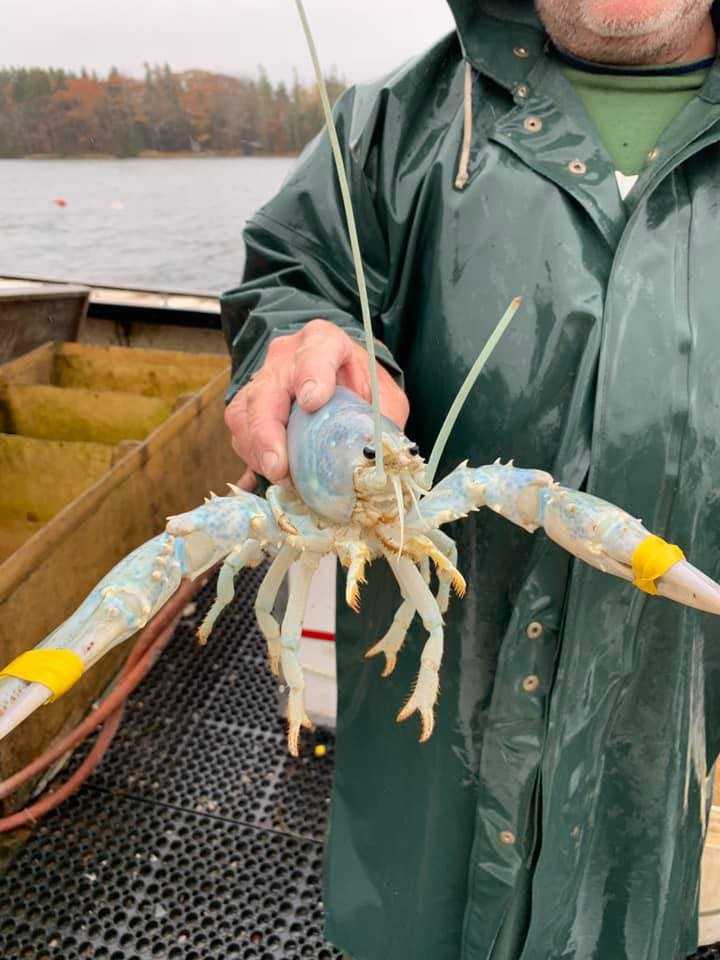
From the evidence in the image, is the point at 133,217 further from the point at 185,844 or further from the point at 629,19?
the point at 629,19

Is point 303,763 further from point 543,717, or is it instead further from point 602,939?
point 543,717

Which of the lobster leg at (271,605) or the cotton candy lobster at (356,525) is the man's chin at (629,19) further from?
the lobster leg at (271,605)

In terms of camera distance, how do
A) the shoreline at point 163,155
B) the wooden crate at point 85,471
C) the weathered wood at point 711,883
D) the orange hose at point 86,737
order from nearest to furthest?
the weathered wood at point 711,883
the orange hose at point 86,737
the wooden crate at point 85,471
the shoreline at point 163,155

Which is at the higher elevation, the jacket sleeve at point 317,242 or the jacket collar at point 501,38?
the jacket collar at point 501,38

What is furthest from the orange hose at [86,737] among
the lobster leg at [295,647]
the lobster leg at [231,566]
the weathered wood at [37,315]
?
the weathered wood at [37,315]

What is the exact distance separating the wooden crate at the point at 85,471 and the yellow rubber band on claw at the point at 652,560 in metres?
1.55

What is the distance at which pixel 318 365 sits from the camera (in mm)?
959

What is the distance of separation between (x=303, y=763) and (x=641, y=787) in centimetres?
118

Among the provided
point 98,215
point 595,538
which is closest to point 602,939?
point 595,538

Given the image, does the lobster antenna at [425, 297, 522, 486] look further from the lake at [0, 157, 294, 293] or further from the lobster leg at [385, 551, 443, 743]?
the lake at [0, 157, 294, 293]

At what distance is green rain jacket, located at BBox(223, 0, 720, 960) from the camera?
1057mm

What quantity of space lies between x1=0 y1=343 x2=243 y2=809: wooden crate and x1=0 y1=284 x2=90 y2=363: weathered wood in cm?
9

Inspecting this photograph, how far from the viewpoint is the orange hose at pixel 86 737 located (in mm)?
1887

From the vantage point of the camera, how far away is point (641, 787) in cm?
123
